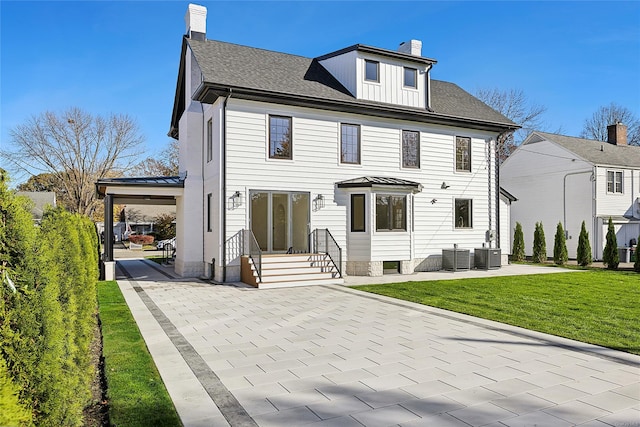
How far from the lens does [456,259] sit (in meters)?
15.8

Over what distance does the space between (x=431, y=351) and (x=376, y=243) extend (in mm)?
8704

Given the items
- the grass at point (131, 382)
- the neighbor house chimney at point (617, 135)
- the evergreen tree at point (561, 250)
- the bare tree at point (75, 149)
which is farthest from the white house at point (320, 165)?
the bare tree at point (75, 149)

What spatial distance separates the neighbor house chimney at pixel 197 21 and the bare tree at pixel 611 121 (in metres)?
36.7

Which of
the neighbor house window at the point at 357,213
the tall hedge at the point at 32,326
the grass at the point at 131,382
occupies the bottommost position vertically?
the grass at the point at 131,382

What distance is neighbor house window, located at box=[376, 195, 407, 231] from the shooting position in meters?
14.5

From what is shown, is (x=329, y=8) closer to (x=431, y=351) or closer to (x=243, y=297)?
(x=243, y=297)

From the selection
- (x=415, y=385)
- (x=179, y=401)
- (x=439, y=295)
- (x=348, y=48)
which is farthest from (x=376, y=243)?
(x=179, y=401)

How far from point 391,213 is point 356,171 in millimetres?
1918

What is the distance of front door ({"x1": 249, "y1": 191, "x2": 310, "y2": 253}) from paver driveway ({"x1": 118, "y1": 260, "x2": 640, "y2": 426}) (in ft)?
17.4

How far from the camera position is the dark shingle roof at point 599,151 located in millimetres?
23172

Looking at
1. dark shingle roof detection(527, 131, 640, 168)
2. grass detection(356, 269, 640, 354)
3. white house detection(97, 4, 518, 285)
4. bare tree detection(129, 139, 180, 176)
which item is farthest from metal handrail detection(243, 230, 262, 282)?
bare tree detection(129, 139, 180, 176)

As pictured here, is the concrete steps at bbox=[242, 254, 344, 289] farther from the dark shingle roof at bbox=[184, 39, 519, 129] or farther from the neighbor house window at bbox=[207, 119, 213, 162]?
the dark shingle roof at bbox=[184, 39, 519, 129]

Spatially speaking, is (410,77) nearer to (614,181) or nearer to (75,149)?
(614,181)

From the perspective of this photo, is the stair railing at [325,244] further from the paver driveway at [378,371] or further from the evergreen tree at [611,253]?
the evergreen tree at [611,253]
